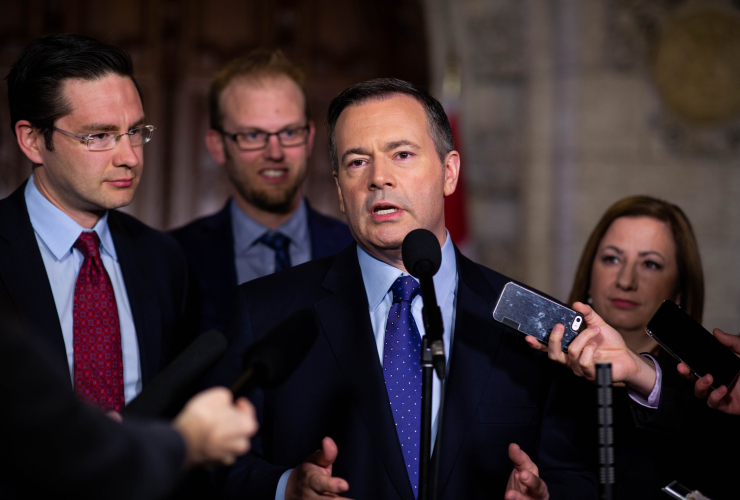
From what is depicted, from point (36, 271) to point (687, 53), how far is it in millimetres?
3762

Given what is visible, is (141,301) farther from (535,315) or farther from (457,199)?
(457,199)

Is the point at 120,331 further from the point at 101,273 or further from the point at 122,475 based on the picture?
the point at 122,475

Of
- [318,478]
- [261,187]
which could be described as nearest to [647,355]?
[318,478]

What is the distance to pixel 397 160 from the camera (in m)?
1.87

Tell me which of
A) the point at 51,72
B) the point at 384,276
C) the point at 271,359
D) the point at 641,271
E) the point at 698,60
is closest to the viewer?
the point at 271,359

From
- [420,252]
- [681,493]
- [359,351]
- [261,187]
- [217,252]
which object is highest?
[420,252]

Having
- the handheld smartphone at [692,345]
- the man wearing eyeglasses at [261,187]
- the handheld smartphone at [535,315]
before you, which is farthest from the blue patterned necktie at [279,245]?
the handheld smartphone at [692,345]

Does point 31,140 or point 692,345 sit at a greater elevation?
point 31,140

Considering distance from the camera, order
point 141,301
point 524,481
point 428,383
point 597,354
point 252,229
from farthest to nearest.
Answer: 1. point 252,229
2. point 141,301
3. point 597,354
4. point 524,481
5. point 428,383

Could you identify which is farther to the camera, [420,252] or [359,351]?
[359,351]

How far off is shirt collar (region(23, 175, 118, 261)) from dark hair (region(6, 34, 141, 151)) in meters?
0.16

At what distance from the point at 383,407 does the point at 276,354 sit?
604 mm

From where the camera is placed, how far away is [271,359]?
1.13 meters

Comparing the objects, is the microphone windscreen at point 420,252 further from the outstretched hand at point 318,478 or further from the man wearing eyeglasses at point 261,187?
the man wearing eyeglasses at point 261,187
